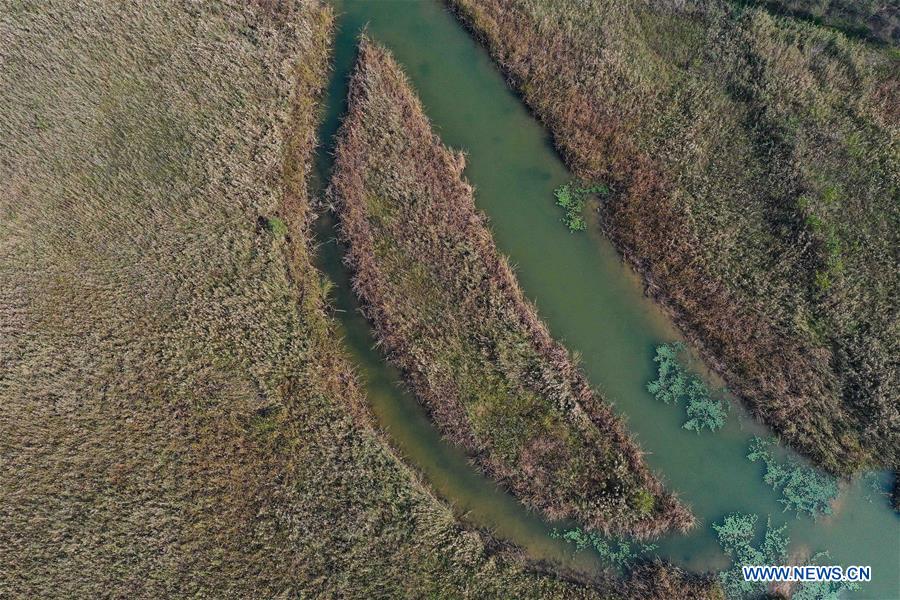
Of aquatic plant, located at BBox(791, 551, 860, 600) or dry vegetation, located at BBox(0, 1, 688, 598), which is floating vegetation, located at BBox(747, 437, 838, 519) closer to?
aquatic plant, located at BBox(791, 551, 860, 600)

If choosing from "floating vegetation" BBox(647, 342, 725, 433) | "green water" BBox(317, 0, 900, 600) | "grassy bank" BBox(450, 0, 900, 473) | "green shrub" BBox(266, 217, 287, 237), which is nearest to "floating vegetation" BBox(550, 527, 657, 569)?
"green water" BBox(317, 0, 900, 600)

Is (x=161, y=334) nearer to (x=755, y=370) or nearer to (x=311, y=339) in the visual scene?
(x=311, y=339)

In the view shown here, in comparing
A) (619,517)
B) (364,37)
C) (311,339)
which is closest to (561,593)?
(619,517)

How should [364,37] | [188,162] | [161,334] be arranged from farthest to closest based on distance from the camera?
1. [364,37]
2. [188,162]
3. [161,334]

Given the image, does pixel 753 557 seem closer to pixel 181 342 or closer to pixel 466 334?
pixel 466 334

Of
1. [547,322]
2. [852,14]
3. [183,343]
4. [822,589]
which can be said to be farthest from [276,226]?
[852,14]
